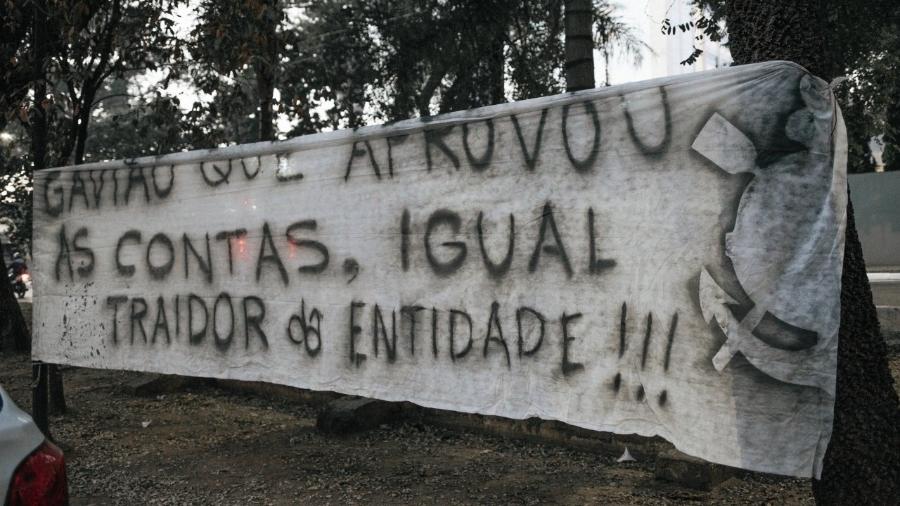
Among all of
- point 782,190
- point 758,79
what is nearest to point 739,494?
point 782,190

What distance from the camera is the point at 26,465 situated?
1940 millimetres

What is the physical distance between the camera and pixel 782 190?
270 centimetres

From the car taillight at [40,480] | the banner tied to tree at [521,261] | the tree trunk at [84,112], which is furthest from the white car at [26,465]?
the tree trunk at [84,112]

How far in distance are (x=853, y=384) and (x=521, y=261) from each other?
54.4 inches

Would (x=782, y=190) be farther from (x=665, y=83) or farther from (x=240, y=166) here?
(x=240, y=166)

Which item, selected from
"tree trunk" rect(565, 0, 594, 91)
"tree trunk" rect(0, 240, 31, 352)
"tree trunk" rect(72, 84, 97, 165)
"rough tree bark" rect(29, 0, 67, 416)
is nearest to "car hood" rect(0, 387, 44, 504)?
"rough tree bark" rect(29, 0, 67, 416)

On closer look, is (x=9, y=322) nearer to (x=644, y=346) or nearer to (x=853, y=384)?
(x=644, y=346)

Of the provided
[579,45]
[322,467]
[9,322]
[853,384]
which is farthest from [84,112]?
[853,384]

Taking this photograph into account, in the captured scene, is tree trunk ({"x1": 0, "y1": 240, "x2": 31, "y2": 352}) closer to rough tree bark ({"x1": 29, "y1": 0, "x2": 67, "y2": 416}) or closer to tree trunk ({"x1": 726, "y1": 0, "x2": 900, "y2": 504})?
rough tree bark ({"x1": 29, "y1": 0, "x2": 67, "y2": 416})

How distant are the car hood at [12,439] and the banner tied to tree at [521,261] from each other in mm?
1899

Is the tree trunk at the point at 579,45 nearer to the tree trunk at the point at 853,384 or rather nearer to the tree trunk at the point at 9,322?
the tree trunk at the point at 853,384

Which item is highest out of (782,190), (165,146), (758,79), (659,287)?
(165,146)

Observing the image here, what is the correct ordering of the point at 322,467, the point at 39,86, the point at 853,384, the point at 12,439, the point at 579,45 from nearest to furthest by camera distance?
1. the point at 12,439
2. the point at 853,384
3. the point at 322,467
4. the point at 39,86
5. the point at 579,45

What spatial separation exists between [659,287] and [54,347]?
386cm
